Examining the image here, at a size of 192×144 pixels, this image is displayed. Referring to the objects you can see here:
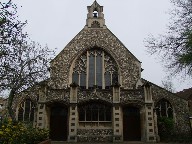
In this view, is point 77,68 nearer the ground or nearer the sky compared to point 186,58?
nearer the sky

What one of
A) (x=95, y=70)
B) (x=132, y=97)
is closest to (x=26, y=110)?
(x=95, y=70)

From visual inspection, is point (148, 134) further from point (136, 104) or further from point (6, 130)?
point (6, 130)

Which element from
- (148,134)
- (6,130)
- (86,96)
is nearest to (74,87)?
(86,96)

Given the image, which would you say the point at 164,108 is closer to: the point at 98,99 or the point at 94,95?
the point at 98,99

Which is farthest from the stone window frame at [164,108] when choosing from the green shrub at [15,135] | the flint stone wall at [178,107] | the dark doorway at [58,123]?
the green shrub at [15,135]

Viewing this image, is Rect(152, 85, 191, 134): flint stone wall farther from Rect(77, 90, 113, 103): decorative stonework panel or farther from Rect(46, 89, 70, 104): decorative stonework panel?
Rect(46, 89, 70, 104): decorative stonework panel

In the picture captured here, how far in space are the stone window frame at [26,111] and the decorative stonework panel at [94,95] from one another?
5.56m

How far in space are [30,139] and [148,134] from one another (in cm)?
1137

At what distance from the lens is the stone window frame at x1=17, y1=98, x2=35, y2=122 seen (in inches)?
997

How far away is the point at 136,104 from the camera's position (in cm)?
2252

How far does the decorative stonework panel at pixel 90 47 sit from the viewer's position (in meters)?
25.3

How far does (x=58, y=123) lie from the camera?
2303 cm

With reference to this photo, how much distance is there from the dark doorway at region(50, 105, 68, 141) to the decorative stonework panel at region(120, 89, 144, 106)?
16.3 feet

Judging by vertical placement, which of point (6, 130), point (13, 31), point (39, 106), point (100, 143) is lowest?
point (100, 143)
